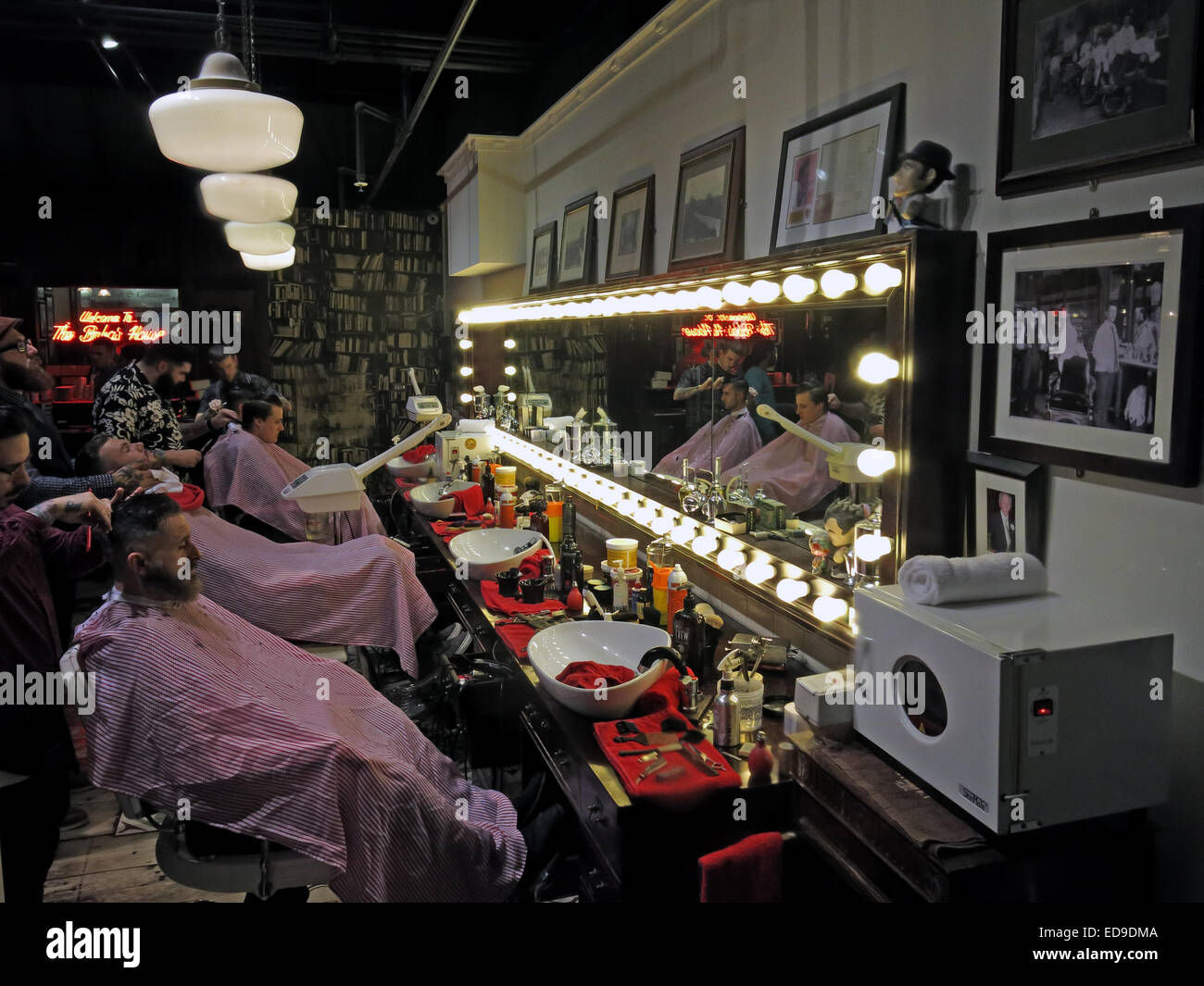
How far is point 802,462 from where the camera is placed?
2.54m

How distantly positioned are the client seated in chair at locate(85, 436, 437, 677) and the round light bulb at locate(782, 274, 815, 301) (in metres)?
2.26

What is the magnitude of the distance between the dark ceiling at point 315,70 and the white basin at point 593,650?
2378 millimetres

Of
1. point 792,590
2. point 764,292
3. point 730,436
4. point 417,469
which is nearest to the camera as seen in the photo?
point 792,590

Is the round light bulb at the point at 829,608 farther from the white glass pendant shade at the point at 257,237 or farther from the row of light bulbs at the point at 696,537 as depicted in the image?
the white glass pendant shade at the point at 257,237

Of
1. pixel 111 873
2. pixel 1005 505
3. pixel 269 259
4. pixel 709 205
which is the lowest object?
pixel 111 873

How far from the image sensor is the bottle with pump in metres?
2.11

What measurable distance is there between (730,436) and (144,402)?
3815 millimetres

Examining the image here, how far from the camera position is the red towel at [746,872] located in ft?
5.99

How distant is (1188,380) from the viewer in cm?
146

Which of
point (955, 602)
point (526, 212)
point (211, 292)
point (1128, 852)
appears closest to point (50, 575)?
point (955, 602)

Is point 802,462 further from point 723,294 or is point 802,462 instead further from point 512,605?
point 512,605

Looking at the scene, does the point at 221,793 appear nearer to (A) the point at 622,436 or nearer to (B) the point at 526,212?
(A) the point at 622,436

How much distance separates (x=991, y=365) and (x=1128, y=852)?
3.02 ft

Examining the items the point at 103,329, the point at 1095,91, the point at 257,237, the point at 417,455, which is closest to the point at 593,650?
the point at 1095,91
